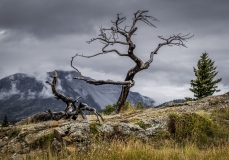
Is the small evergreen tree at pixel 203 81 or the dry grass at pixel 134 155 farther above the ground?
the small evergreen tree at pixel 203 81

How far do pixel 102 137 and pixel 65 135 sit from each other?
4.05 feet

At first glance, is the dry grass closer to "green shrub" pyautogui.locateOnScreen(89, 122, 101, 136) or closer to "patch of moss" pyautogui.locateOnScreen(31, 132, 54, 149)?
"green shrub" pyautogui.locateOnScreen(89, 122, 101, 136)

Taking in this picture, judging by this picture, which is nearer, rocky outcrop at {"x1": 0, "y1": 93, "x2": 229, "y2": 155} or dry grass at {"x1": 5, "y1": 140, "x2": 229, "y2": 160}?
dry grass at {"x1": 5, "y1": 140, "x2": 229, "y2": 160}

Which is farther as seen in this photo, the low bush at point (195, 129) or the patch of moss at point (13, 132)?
the patch of moss at point (13, 132)

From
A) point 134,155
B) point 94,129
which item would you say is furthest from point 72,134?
point 134,155

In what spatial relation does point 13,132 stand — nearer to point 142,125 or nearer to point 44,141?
point 44,141

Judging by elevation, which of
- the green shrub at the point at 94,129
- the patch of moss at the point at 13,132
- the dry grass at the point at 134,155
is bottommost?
the dry grass at the point at 134,155

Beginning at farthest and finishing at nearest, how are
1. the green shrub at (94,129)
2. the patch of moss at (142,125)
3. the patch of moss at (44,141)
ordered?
the patch of moss at (142,125) → the patch of moss at (44,141) → the green shrub at (94,129)

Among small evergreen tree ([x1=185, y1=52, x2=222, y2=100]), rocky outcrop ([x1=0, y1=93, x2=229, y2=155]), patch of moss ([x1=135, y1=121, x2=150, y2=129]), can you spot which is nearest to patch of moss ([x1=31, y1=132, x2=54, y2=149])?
rocky outcrop ([x1=0, y1=93, x2=229, y2=155])

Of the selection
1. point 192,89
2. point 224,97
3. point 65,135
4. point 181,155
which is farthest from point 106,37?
point 192,89

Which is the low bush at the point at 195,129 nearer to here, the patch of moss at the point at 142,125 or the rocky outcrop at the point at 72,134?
the rocky outcrop at the point at 72,134

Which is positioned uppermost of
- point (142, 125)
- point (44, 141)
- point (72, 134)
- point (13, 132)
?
point (142, 125)

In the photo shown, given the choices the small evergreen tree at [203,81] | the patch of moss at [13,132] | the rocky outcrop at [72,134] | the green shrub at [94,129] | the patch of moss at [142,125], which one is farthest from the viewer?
the small evergreen tree at [203,81]

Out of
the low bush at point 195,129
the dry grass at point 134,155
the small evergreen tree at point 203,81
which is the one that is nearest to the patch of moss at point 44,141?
the dry grass at point 134,155
